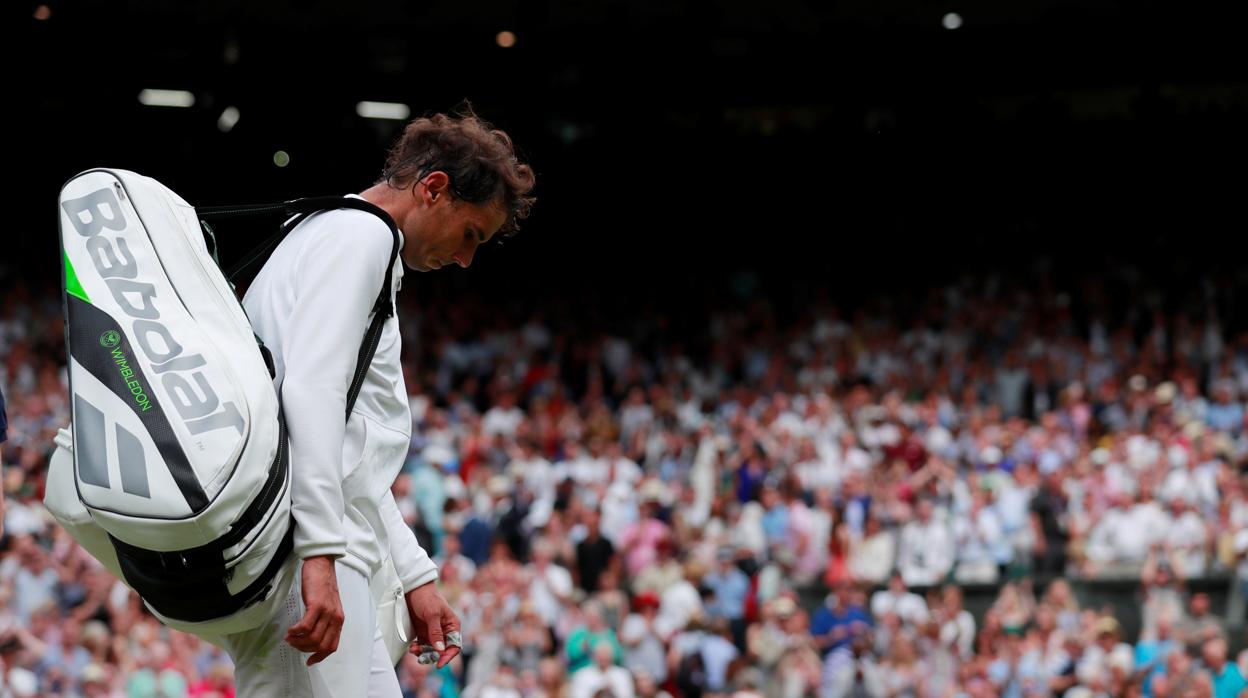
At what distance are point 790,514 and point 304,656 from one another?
1011 centimetres

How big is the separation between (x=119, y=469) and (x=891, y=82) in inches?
785

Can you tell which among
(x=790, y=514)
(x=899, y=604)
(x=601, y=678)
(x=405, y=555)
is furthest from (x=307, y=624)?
(x=790, y=514)

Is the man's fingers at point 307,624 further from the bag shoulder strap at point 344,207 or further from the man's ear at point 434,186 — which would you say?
the man's ear at point 434,186

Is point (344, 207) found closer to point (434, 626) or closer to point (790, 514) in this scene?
point (434, 626)

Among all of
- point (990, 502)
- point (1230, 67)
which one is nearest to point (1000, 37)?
point (1230, 67)

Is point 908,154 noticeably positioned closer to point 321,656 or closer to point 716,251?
point 716,251

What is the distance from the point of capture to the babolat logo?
204cm

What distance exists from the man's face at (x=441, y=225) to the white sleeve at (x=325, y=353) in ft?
0.44

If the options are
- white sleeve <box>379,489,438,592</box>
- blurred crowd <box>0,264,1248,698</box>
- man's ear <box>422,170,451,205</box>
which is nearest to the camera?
man's ear <box>422,170,451,205</box>

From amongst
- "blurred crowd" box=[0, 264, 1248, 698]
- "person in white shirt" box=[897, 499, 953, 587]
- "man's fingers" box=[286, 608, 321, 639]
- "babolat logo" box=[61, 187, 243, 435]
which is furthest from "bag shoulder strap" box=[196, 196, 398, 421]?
"person in white shirt" box=[897, 499, 953, 587]

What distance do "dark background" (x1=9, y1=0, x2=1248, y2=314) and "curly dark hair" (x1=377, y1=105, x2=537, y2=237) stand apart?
1607 cm

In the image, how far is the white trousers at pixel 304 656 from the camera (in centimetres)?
222

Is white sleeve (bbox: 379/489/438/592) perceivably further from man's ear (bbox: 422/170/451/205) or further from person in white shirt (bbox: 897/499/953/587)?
person in white shirt (bbox: 897/499/953/587)

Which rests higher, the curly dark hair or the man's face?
the curly dark hair
